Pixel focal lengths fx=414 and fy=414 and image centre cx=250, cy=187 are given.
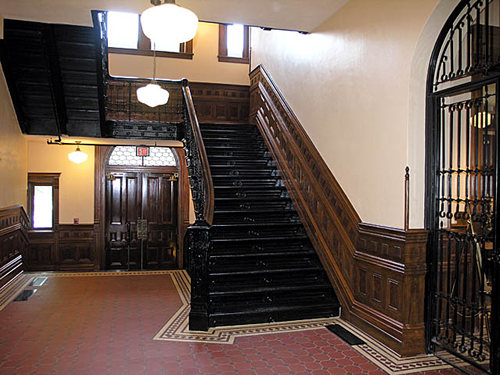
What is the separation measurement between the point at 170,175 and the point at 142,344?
641cm

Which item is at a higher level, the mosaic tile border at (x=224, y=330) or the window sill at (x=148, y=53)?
the window sill at (x=148, y=53)

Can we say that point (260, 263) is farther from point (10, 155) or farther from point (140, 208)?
point (140, 208)

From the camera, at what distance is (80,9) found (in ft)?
16.0

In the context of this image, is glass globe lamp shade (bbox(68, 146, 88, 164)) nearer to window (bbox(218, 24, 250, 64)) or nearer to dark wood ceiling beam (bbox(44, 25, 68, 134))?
dark wood ceiling beam (bbox(44, 25, 68, 134))

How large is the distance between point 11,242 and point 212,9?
5.13 meters

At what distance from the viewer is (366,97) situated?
4430 mm

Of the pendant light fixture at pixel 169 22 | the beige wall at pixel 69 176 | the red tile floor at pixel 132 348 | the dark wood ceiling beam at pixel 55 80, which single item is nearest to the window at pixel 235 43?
the beige wall at pixel 69 176

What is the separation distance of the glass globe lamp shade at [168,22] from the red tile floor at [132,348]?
8.67 feet

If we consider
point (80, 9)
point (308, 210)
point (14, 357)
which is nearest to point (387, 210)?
point (308, 210)

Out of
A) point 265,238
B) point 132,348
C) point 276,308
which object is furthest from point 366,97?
point 132,348

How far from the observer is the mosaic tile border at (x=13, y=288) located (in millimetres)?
5636

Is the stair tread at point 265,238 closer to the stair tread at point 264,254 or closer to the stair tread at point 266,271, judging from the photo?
the stair tread at point 264,254

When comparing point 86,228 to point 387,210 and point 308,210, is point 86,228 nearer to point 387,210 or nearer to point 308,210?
point 308,210

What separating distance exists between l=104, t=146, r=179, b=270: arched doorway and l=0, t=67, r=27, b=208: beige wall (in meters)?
2.36
